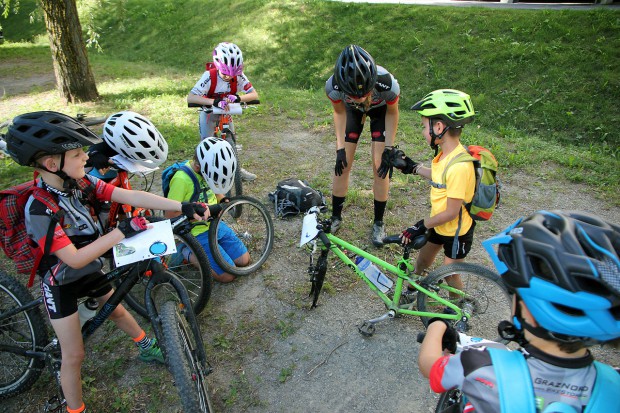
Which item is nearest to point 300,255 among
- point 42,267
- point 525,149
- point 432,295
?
point 432,295

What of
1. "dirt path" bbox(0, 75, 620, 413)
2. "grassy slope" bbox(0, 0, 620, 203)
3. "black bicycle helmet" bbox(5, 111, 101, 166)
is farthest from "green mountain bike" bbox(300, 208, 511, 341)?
"grassy slope" bbox(0, 0, 620, 203)

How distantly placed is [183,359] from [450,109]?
2.71 m

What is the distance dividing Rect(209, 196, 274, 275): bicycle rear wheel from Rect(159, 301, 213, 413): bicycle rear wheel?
138cm

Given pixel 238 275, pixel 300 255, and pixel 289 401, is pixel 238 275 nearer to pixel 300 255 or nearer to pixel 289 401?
pixel 300 255

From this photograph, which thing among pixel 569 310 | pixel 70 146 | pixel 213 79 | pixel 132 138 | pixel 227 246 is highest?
pixel 213 79

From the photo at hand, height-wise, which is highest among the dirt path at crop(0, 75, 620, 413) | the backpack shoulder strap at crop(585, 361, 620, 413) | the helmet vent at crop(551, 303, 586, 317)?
the helmet vent at crop(551, 303, 586, 317)

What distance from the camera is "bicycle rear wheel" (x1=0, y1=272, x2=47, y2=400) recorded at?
3.12 meters

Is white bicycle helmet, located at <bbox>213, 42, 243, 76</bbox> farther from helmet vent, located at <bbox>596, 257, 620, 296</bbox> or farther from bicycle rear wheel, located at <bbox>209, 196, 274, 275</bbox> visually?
helmet vent, located at <bbox>596, 257, 620, 296</bbox>

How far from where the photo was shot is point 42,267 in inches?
106

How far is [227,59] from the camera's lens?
17.8ft

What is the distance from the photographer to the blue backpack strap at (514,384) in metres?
1.36

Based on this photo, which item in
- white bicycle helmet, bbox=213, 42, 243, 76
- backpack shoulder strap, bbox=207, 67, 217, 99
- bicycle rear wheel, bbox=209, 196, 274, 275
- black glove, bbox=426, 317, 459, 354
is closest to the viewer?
black glove, bbox=426, 317, 459, 354

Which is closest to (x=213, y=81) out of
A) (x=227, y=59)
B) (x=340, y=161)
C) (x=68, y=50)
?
(x=227, y=59)

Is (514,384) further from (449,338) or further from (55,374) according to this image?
(55,374)
